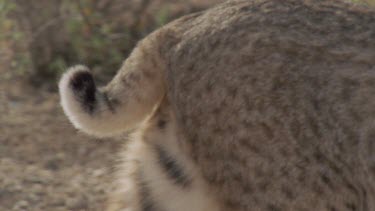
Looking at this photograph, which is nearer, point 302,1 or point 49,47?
point 302,1

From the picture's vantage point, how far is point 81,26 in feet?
18.4

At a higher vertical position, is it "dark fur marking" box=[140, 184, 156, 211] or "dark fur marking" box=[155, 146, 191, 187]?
"dark fur marking" box=[155, 146, 191, 187]

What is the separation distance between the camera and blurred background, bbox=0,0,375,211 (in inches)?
182

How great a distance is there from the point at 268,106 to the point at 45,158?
6.96 ft

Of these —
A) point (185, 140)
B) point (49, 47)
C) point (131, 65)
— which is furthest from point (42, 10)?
point (185, 140)

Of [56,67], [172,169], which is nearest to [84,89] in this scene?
[172,169]

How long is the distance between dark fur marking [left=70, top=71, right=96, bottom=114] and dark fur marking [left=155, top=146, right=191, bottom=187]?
0.29 metres

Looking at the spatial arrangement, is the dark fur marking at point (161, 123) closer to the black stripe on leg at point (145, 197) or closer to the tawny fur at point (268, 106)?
the tawny fur at point (268, 106)

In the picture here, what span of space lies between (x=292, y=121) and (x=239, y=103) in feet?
0.59

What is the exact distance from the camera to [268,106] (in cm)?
291

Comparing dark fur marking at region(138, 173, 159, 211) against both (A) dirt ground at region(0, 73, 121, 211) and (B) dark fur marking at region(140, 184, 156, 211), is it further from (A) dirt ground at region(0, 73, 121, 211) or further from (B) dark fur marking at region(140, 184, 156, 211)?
(A) dirt ground at region(0, 73, 121, 211)

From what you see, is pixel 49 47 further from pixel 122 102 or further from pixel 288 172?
pixel 288 172

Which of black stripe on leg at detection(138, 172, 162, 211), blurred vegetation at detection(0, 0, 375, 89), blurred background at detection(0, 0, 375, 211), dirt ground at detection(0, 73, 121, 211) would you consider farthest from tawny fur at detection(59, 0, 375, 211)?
blurred vegetation at detection(0, 0, 375, 89)

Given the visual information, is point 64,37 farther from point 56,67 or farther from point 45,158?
point 45,158
